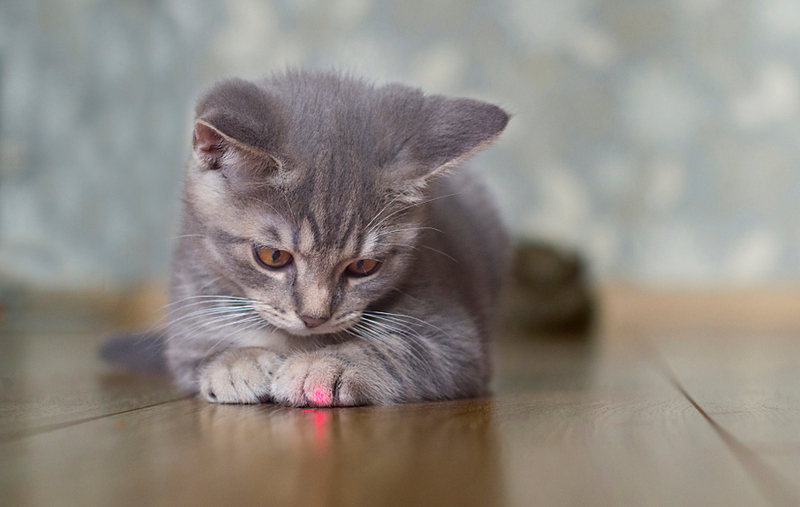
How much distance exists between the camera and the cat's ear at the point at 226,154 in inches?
44.8

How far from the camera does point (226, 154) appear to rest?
3.94ft

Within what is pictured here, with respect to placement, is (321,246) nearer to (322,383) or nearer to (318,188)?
(318,188)

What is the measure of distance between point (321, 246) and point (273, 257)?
0.33ft

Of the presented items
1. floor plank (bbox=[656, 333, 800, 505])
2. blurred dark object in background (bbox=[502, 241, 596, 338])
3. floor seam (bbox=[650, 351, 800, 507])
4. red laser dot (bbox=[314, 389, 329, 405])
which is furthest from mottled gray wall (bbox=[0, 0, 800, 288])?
floor seam (bbox=[650, 351, 800, 507])

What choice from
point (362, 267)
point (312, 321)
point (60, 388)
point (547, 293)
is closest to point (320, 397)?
point (312, 321)

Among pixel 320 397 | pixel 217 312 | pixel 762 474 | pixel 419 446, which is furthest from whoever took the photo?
pixel 217 312

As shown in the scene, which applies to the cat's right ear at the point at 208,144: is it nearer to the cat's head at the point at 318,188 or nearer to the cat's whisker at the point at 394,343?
the cat's head at the point at 318,188

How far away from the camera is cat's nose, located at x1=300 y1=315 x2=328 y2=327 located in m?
1.22

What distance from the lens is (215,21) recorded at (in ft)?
10.8

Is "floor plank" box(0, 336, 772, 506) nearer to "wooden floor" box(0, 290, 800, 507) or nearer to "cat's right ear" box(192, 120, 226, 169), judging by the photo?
"wooden floor" box(0, 290, 800, 507)

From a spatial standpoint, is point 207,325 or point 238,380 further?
point 207,325

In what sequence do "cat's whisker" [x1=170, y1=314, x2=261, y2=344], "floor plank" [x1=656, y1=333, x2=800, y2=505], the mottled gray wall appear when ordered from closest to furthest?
1. "floor plank" [x1=656, y1=333, x2=800, y2=505]
2. "cat's whisker" [x1=170, y1=314, x2=261, y2=344]
3. the mottled gray wall

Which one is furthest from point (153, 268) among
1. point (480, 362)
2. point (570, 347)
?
point (480, 362)

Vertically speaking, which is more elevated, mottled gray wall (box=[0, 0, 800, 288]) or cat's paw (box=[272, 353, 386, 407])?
mottled gray wall (box=[0, 0, 800, 288])
